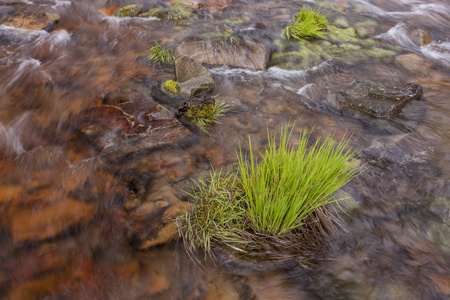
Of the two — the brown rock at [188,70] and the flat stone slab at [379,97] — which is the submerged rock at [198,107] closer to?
the brown rock at [188,70]

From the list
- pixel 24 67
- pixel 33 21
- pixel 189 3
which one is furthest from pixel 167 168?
pixel 189 3

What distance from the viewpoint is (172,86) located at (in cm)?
591

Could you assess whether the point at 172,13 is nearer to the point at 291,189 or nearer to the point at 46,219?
the point at 46,219

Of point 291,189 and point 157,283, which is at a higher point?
point 291,189

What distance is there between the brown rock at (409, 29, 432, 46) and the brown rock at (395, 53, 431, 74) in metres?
1.28

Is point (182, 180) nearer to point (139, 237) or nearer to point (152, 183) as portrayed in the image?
point (152, 183)

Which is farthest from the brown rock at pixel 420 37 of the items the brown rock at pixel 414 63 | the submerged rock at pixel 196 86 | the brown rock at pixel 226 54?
the submerged rock at pixel 196 86

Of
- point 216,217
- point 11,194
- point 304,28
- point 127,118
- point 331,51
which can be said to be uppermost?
point 304,28

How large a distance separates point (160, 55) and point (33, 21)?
14.3 ft

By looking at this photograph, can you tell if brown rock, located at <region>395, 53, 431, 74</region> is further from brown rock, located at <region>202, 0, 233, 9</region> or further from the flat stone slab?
brown rock, located at <region>202, 0, 233, 9</region>

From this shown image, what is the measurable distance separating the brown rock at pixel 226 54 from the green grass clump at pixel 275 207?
4316 mm

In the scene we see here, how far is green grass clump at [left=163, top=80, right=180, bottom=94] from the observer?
5.86 m

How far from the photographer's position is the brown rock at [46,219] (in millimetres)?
3379

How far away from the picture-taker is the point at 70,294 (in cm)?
283
